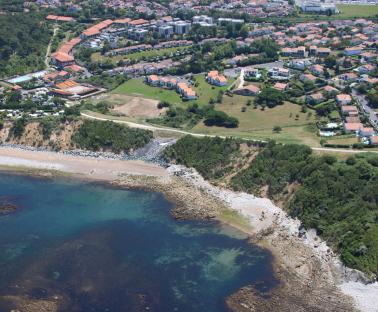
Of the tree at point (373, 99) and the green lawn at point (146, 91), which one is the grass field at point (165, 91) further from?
the tree at point (373, 99)

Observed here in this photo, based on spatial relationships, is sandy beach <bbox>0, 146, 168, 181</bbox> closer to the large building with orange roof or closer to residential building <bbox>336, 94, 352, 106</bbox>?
the large building with orange roof

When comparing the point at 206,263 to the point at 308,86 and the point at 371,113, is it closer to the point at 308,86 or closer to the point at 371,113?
the point at 371,113

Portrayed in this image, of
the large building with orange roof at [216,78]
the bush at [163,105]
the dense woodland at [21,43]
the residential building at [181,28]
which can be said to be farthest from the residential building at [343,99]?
the dense woodland at [21,43]

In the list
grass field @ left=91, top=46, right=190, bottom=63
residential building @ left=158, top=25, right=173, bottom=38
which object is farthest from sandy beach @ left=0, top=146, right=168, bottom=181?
residential building @ left=158, top=25, right=173, bottom=38

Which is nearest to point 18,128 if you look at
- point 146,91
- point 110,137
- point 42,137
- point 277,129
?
point 42,137

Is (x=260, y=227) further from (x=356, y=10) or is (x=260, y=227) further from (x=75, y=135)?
(x=356, y=10)

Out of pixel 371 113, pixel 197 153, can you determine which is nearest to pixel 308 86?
pixel 371 113
